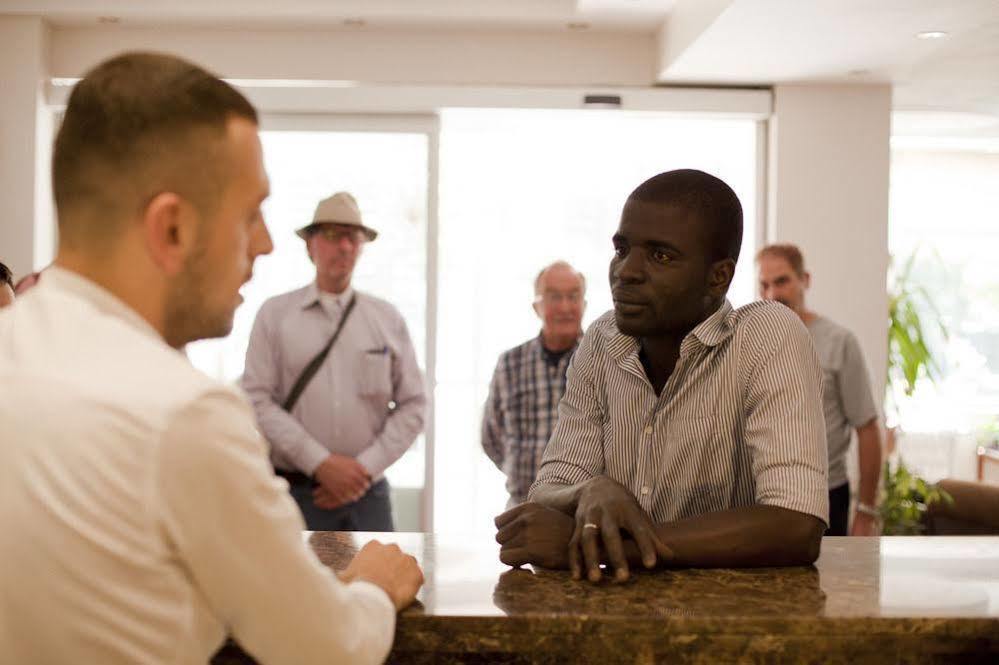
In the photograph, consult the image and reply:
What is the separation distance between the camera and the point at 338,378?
16.2ft

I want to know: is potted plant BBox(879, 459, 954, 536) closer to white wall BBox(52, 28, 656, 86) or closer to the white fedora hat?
white wall BBox(52, 28, 656, 86)

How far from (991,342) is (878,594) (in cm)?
1042

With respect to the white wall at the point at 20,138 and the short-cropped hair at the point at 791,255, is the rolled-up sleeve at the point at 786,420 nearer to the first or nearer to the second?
the short-cropped hair at the point at 791,255

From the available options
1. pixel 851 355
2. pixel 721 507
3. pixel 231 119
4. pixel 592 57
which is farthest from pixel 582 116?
pixel 231 119

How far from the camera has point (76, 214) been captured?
1.14m

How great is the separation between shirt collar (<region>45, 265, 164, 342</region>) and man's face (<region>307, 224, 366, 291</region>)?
3795 millimetres

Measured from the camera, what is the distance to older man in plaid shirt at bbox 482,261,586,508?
4500 millimetres

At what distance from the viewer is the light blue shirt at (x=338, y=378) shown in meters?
4.87

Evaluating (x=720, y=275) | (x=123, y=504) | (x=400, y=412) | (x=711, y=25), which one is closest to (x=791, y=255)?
(x=711, y=25)

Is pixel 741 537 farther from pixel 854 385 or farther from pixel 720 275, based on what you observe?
pixel 854 385

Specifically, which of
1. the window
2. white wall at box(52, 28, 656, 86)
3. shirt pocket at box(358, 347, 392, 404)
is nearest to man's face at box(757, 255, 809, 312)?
shirt pocket at box(358, 347, 392, 404)

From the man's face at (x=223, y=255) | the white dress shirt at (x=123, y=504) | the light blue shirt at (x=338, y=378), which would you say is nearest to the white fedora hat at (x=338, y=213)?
the light blue shirt at (x=338, y=378)

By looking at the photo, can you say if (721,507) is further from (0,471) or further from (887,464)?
(887,464)

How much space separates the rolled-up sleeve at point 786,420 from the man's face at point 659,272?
0.15m
